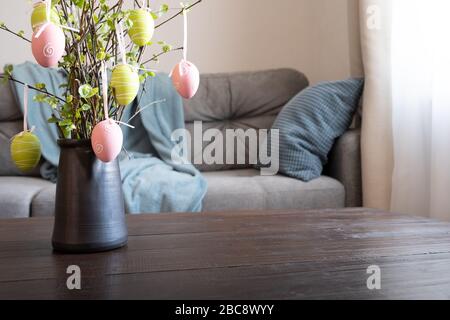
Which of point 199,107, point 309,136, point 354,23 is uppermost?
point 354,23

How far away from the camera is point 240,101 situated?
240 centimetres

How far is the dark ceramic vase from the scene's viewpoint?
2.34 feet

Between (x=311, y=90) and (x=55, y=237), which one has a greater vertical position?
(x=311, y=90)

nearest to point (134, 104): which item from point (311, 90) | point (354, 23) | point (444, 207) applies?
point (311, 90)

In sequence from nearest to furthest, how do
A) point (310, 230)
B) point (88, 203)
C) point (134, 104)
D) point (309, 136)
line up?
point (88, 203)
point (310, 230)
point (309, 136)
point (134, 104)

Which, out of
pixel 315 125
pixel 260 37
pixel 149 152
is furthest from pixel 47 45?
pixel 260 37

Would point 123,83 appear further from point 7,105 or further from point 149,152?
point 7,105

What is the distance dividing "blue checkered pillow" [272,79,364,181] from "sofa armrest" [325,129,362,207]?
0.17ft

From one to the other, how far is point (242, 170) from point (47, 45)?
1.68 metres

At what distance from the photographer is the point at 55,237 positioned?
2.42ft

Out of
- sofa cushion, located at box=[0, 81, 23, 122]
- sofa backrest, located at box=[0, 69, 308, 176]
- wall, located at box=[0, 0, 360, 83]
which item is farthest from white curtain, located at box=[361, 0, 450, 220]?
sofa cushion, located at box=[0, 81, 23, 122]

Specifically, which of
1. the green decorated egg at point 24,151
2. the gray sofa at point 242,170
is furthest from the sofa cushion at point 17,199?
the green decorated egg at point 24,151
